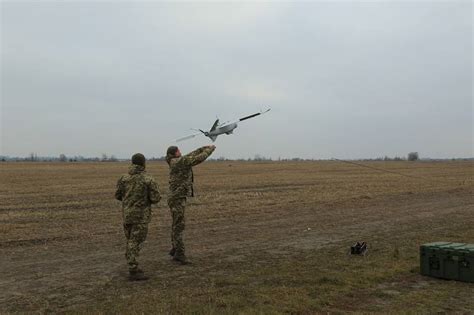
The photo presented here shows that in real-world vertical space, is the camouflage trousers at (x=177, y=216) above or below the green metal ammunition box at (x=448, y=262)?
above

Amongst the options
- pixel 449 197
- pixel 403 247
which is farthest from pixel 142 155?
pixel 449 197

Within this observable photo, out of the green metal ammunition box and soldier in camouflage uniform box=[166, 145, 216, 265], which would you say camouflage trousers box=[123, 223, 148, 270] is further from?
the green metal ammunition box

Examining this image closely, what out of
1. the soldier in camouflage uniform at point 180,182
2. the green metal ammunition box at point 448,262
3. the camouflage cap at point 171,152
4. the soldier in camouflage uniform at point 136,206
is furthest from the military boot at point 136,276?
the green metal ammunition box at point 448,262

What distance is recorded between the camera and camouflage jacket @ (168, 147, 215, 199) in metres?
10.2

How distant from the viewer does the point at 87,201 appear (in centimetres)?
2550

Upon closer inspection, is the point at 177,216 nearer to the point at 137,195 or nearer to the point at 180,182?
the point at 180,182

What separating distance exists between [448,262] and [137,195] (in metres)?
6.13

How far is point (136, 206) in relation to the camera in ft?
29.5

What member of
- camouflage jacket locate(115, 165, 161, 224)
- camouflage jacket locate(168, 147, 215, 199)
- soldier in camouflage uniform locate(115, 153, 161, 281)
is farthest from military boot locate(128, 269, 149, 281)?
camouflage jacket locate(168, 147, 215, 199)

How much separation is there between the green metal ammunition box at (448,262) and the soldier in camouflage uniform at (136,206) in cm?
543

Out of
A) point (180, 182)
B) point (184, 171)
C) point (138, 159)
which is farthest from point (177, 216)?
point (138, 159)

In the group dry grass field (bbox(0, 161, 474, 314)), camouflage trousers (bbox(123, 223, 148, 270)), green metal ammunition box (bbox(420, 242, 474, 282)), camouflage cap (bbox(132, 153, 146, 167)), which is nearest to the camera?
dry grass field (bbox(0, 161, 474, 314))

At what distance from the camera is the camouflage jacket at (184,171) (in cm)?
1016

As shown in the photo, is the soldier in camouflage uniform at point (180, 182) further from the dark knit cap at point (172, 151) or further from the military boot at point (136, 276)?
the military boot at point (136, 276)
